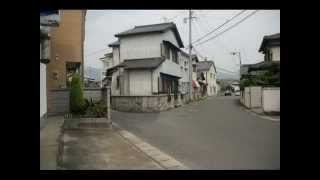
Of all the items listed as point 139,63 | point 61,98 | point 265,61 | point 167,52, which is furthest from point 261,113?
point 61,98

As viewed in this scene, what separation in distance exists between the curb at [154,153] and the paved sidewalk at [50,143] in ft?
3.82

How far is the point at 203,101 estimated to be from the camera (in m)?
6.42

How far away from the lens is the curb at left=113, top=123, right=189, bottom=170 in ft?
15.1

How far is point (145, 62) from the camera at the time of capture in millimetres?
5367

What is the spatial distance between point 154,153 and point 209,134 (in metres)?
0.96

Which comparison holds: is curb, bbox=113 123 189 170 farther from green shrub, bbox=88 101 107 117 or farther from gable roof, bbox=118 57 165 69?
gable roof, bbox=118 57 165 69

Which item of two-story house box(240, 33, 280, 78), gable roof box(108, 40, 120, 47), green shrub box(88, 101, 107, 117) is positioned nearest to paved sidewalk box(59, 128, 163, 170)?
green shrub box(88, 101, 107, 117)

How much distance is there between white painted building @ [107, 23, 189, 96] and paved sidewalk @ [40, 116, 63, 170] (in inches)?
51.8

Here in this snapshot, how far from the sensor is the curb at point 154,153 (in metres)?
4.61

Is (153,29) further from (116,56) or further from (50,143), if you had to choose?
(50,143)
